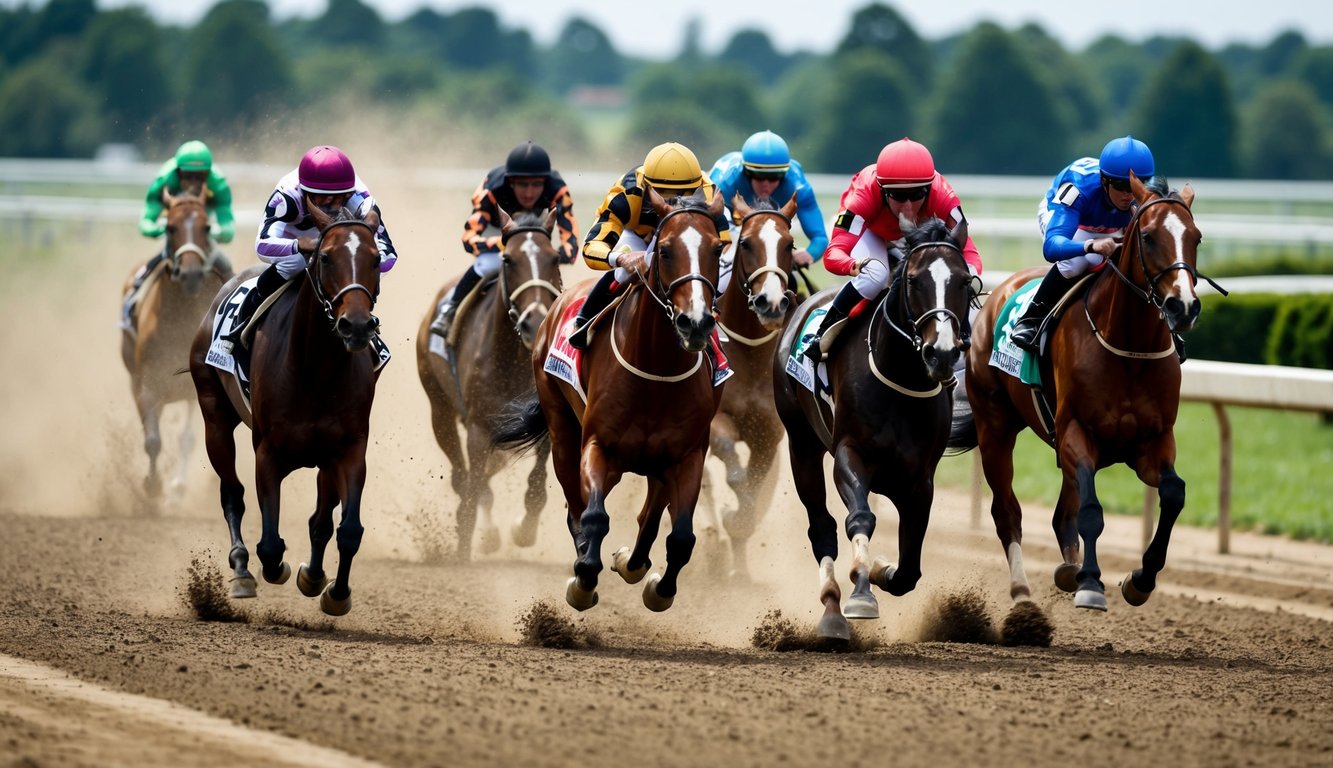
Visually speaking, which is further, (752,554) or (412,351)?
(412,351)

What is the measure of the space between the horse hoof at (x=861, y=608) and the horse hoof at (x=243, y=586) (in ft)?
8.55

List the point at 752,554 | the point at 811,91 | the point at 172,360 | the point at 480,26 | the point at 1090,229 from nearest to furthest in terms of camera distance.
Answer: the point at 1090,229
the point at 752,554
the point at 172,360
the point at 811,91
the point at 480,26

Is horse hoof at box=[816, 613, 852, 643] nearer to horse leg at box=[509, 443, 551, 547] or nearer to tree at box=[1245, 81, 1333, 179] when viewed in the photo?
horse leg at box=[509, 443, 551, 547]

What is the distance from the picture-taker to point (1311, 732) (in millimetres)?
6191

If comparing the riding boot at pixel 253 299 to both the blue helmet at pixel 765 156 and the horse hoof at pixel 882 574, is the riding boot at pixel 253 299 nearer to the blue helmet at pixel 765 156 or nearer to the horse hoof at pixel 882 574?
the blue helmet at pixel 765 156

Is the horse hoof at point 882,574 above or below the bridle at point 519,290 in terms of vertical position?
below

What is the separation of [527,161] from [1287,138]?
4882 cm

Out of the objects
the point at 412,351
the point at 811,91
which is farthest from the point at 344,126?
the point at 811,91

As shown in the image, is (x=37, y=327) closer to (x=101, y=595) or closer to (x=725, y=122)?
(x=101, y=595)

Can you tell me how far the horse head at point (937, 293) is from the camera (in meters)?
7.25

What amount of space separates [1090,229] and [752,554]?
10.2 feet

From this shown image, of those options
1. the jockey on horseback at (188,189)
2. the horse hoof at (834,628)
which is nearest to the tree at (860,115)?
the jockey on horseback at (188,189)

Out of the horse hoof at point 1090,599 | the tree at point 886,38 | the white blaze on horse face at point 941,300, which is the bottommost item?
the horse hoof at point 1090,599

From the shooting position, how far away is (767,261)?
24.9 feet
